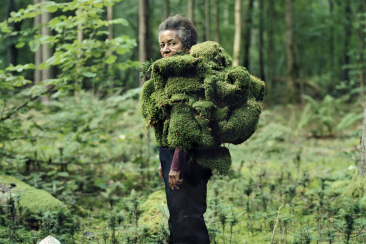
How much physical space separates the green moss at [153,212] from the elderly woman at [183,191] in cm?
82

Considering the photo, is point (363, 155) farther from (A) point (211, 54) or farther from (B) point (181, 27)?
(B) point (181, 27)

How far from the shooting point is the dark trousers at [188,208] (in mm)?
2539

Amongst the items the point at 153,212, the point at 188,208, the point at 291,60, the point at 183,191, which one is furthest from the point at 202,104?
the point at 291,60

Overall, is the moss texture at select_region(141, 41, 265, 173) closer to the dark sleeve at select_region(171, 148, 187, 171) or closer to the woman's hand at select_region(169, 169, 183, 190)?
the dark sleeve at select_region(171, 148, 187, 171)

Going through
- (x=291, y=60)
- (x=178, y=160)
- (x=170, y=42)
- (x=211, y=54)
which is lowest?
(x=178, y=160)

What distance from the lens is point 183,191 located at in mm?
2559

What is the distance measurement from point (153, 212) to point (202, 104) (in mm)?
2133

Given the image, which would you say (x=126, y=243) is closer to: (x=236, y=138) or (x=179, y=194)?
(x=179, y=194)

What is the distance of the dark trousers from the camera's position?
2539mm

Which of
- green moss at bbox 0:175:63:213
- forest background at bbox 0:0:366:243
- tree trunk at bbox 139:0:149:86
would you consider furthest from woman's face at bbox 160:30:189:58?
tree trunk at bbox 139:0:149:86

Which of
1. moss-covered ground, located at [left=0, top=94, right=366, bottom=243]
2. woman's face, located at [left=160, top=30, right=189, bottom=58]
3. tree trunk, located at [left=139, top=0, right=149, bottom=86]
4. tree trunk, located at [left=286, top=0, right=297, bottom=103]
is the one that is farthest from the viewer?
tree trunk, located at [left=286, top=0, right=297, bottom=103]

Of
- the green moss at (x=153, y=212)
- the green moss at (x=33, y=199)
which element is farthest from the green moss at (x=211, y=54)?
the green moss at (x=33, y=199)

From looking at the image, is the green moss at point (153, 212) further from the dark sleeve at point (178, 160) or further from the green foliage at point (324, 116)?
the green foliage at point (324, 116)

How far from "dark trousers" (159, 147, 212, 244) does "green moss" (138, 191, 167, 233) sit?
0.83 metres
